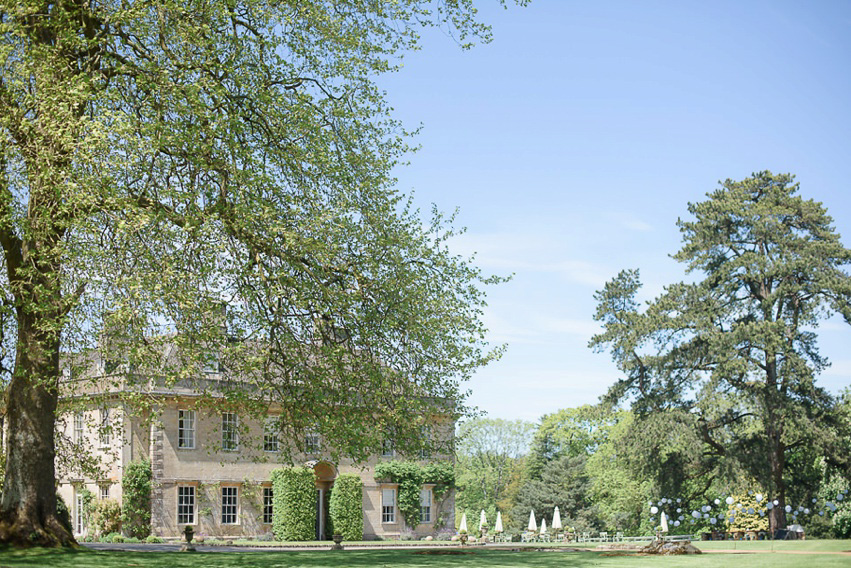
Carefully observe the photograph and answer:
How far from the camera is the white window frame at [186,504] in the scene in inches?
1622

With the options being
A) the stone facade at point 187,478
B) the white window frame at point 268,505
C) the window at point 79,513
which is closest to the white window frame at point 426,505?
the stone facade at point 187,478

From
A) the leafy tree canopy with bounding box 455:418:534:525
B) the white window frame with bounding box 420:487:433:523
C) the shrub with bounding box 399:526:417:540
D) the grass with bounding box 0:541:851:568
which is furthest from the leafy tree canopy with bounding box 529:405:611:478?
the grass with bounding box 0:541:851:568

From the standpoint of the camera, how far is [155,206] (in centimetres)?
1650

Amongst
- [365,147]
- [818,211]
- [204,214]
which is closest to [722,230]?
[818,211]

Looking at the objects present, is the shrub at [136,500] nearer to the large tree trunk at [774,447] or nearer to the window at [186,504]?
the window at [186,504]

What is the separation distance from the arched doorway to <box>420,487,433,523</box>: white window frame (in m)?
5.32

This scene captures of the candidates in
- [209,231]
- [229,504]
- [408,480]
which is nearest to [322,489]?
[408,480]

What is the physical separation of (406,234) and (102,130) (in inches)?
238

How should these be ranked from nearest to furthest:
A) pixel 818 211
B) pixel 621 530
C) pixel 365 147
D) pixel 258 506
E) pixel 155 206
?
1. pixel 155 206
2. pixel 365 147
3. pixel 258 506
4. pixel 818 211
5. pixel 621 530

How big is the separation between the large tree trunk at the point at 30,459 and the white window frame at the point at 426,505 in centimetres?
3152

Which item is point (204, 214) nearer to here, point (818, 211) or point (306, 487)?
point (306, 487)

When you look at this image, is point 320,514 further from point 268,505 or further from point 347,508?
point 268,505

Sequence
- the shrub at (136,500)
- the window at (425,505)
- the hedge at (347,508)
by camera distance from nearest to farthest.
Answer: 1. the shrub at (136,500)
2. the hedge at (347,508)
3. the window at (425,505)

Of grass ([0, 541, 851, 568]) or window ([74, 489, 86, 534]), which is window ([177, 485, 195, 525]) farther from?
grass ([0, 541, 851, 568])
